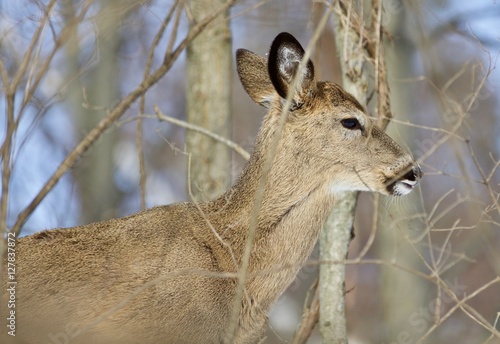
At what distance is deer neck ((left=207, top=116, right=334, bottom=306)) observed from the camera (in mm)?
6309

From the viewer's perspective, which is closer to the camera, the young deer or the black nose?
the young deer

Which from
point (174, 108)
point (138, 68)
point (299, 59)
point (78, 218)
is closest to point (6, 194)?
point (299, 59)

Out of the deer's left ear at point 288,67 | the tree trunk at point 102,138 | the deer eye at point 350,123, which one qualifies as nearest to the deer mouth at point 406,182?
the deer eye at point 350,123

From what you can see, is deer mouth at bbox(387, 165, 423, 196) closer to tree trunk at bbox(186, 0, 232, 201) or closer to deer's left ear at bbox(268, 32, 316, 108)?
deer's left ear at bbox(268, 32, 316, 108)

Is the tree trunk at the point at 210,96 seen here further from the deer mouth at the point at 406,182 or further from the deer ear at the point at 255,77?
the deer mouth at the point at 406,182

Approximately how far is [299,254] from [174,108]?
1351cm

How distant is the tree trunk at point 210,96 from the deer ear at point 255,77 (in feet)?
5.31

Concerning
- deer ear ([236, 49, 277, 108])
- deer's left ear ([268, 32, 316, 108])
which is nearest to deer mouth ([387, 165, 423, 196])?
deer's left ear ([268, 32, 316, 108])

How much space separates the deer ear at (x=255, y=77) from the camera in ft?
23.0

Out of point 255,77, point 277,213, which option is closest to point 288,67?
point 255,77

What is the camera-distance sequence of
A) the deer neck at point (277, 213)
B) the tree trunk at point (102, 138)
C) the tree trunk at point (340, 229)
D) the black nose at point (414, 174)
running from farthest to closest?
the tree trunk at point (102, 138), the tree trunk at point (340, 229), the black nose at point (414, 174), the deer neck at point (277, 213)

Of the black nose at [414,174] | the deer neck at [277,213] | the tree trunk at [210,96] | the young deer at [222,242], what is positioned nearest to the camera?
the young deer at [222,242]

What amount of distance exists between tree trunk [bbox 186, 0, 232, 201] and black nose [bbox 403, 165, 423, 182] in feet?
7.93

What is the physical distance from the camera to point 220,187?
8664 mm
